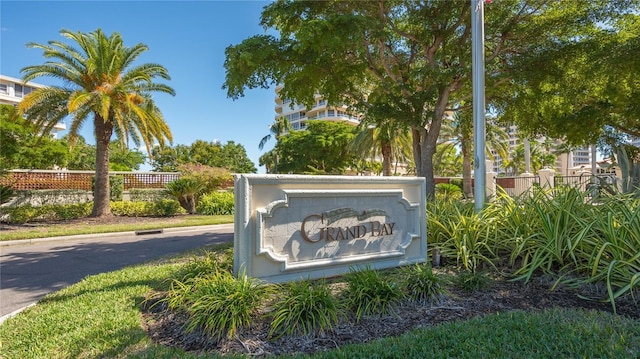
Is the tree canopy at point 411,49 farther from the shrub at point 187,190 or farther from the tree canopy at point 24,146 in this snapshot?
the tree canopy at point 24,146

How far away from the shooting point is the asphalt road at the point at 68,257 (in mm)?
5922

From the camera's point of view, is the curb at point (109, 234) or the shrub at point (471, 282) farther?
the curb at point (109, 234)

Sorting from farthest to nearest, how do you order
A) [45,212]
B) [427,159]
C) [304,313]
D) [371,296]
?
[45,212]
[427,159]
[371,296]
[304,313]

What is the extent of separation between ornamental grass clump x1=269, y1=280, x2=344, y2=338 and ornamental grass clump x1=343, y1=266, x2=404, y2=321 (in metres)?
0.22

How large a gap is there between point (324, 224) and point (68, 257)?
7348 mm

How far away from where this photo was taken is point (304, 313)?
3.65 m

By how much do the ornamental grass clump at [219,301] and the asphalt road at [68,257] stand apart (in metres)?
2.51

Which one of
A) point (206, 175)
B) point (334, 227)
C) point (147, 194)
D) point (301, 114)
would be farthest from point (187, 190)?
point (301, 114)

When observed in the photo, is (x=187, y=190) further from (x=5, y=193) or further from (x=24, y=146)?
(x=24, y=146)

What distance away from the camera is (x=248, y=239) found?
4.40m

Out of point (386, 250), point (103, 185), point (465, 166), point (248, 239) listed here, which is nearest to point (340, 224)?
point (386, 250)

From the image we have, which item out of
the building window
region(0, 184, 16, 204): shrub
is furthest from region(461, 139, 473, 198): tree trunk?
the building window

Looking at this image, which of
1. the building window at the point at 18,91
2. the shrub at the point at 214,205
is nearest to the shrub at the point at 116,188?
the shrub at the point at 214,205

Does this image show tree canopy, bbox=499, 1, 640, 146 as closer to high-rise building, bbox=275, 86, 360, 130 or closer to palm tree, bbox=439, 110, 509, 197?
palm tree, bbox=439, 110, 509, 197
